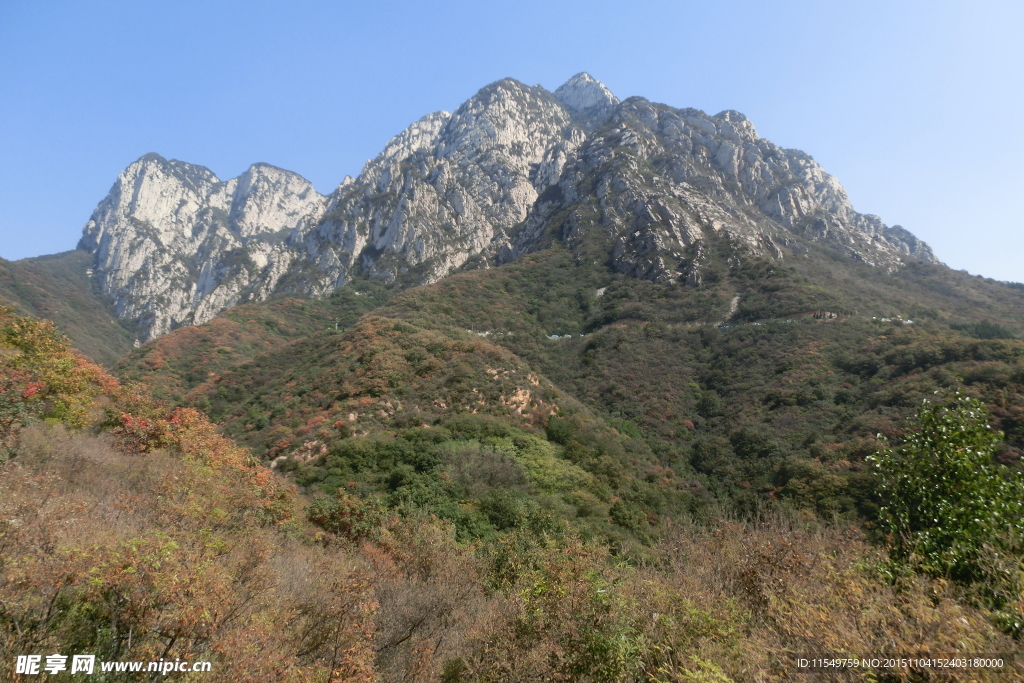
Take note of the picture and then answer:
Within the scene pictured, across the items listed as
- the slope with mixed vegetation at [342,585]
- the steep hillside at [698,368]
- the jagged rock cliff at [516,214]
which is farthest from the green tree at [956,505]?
the jagged rock cliff at [516,214]

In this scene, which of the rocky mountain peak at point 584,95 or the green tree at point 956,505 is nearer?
the green tree at point 956,505

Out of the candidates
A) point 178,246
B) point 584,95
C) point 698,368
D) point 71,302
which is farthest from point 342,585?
point 584,95

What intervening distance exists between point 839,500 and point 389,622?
100 feet

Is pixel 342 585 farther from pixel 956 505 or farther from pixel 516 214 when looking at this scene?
pixel 516 214

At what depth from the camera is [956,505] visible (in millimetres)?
9156

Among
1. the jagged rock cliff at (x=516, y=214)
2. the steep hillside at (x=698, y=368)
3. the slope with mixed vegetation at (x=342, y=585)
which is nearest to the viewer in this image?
the slope with mixed vegetation at (x=342, y=585)

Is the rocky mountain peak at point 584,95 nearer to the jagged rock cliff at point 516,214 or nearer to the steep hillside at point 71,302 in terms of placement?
the jagged rock cliff at point 516,214

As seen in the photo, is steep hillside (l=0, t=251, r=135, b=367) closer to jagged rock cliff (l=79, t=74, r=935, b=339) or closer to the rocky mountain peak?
jagged rock cliff (l=79, t=74, r=935, b=339)

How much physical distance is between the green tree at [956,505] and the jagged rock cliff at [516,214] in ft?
243

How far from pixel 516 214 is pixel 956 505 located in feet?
413

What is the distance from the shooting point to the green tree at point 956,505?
24.4 ft

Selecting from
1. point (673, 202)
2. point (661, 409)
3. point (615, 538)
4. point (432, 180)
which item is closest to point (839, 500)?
point (615, 538)

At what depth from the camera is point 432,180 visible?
13050cm

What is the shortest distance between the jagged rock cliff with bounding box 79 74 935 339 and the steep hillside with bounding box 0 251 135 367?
5364 mm
